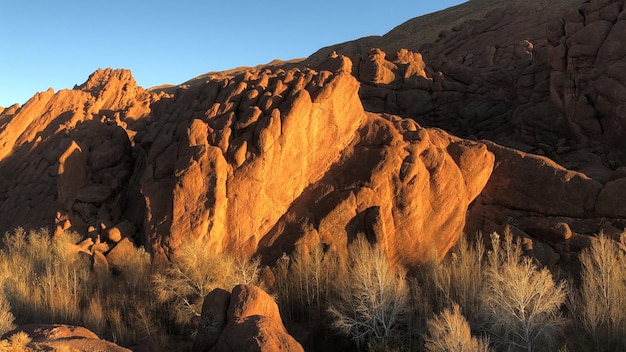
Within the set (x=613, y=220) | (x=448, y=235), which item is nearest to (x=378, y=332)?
(x=448, y=235)

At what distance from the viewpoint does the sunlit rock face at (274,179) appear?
28.2 m

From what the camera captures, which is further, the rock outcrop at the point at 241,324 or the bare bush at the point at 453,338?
the bare bush at the point at 453,338

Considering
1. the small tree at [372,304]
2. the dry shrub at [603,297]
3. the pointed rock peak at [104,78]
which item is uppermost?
the pointed rock peak at [104,78]

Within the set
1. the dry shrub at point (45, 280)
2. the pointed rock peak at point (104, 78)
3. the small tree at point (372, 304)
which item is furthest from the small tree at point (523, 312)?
the pointed rock peak at point (104, 78)

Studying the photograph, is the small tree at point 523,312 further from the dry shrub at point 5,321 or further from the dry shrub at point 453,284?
the dry shrub at point 5,321

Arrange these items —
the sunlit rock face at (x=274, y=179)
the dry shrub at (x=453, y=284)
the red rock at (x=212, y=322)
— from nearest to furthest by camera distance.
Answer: the red rock at (x=212, y=322) < the dry shrub at (x=453, y=284) < the sunlit rock face at (x=274, y=179)

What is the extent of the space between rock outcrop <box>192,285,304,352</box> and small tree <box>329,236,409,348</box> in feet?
17.6

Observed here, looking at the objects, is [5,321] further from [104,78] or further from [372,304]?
[104,78]

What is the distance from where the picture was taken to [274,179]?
2933cm

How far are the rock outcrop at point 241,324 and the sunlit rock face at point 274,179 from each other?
683cm

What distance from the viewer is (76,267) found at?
27391mm

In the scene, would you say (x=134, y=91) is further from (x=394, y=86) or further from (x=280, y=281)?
(x=280, y=281)

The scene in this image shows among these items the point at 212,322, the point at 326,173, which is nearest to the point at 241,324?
the point at 212,322

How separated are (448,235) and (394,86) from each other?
28.6 m
